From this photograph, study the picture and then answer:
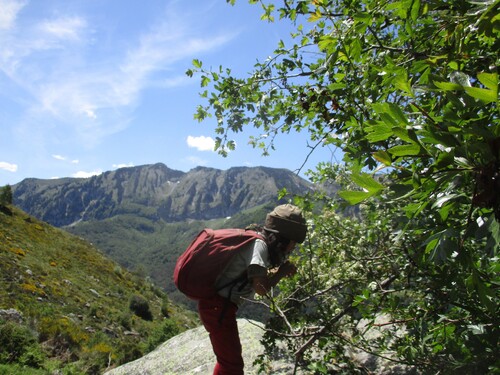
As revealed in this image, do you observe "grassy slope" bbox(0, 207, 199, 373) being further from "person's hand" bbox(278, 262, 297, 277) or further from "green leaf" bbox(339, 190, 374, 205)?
"green leaf" bbox(339, 190, 374, 205)

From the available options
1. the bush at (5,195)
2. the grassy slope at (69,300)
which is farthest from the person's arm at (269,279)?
the bush at (5,195)

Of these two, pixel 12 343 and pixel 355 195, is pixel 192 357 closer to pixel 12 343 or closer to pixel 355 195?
pixel 355 195

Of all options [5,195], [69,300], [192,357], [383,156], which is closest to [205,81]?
[383,156]

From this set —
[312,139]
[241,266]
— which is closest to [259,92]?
[312,139]

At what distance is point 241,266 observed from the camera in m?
4.19

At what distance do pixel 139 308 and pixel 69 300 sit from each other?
10.3m

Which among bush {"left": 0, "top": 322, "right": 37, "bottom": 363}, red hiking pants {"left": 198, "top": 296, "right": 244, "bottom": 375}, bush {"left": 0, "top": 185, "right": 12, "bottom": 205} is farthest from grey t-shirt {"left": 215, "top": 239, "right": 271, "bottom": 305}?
bush {"left": 0, "top": 185, "right": 12, "bottom": 205}

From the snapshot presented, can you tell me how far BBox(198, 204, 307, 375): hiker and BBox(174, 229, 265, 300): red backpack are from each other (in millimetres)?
84

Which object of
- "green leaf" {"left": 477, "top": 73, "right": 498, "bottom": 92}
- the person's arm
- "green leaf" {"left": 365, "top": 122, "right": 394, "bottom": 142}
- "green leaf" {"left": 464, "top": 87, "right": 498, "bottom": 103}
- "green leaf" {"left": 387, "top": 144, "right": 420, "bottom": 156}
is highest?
"green leaf" {"left": 477, "top": 73, "right": 498, "bottom": 92}

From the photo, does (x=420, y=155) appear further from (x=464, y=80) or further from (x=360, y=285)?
(x=360, y=285)

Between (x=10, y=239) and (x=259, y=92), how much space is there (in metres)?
36.2

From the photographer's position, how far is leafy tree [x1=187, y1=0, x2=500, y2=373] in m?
1.18

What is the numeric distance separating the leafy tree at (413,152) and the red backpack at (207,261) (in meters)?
0.97

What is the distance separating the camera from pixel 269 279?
433 centimetres
